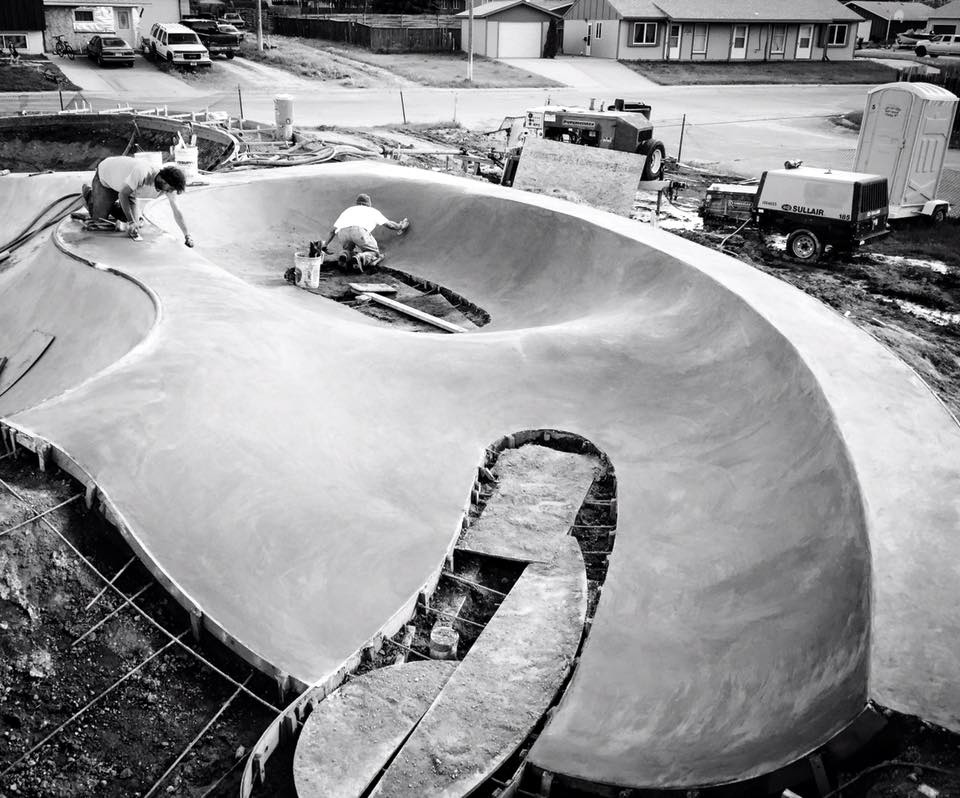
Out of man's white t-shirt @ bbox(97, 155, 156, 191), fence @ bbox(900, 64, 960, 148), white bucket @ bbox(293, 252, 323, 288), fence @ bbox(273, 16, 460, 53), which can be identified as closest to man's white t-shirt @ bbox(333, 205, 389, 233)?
white bucket @ bbox(293, 252, 323, 288)

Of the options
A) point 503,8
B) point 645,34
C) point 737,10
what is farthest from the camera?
point 737,10

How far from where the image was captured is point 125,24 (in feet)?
135

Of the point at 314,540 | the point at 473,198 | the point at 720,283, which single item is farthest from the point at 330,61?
the point at 314,540

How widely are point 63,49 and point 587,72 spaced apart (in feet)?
81.0

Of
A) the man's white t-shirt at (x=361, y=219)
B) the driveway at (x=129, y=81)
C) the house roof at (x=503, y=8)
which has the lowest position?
the driveway at (x=129, y=81)

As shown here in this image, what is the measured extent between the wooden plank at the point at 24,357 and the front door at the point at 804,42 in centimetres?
5169

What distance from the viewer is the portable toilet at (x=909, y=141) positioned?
18.5m

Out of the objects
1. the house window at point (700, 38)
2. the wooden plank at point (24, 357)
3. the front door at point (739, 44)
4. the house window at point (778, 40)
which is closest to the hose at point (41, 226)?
the wooden plank at point (24, 357)

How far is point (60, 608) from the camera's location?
552cm

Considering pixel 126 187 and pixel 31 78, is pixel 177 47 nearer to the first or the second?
pixel 31 78

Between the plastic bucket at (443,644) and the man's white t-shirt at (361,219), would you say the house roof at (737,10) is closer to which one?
the man's white t-shirt at (361,219)

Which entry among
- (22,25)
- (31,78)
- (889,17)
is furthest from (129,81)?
(889,17)

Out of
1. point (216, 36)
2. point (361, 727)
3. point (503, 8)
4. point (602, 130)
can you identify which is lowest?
point (361, 727)

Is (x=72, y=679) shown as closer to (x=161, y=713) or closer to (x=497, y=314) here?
(x=161, y=713)
